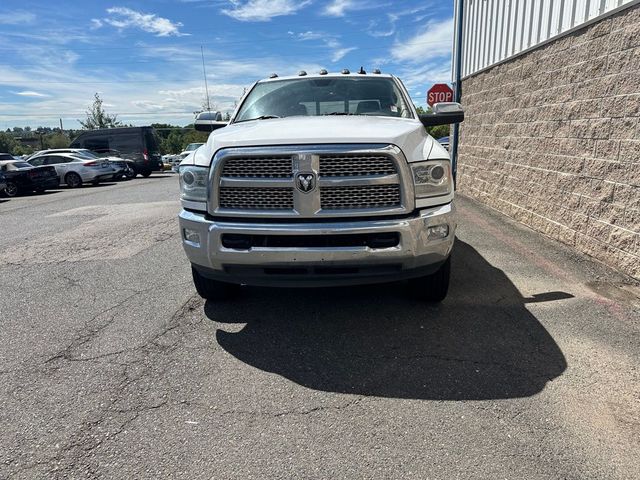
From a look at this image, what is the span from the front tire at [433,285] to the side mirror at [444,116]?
1.60 metres

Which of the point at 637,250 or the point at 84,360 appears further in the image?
the point at 637,250

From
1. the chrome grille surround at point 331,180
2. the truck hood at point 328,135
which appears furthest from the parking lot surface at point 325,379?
the truck hood at point 328,135

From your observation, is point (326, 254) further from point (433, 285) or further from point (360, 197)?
point (433, 285)

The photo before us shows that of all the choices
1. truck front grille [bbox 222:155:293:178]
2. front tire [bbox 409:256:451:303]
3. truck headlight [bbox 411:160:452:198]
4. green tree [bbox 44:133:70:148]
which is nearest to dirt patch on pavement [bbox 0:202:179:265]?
truck front grille [bbox 222:155:293:178]

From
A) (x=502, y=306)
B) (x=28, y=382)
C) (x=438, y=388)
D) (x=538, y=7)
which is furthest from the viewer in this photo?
(x=538, y=7)

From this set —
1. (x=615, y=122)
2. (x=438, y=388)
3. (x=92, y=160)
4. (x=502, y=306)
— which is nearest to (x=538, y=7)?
(x=615, y=122)

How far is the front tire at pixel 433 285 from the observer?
3722 millimetres

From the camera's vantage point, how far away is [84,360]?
3.22 meters

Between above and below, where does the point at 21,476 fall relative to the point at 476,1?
below

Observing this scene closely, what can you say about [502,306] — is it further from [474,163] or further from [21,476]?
[474,163]

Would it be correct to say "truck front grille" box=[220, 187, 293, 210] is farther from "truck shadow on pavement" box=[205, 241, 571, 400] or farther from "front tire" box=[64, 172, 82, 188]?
"front tire" box=[64, 172, 82, 188]

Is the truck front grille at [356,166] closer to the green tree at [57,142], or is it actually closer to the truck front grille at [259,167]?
the truck front grille at [259,167]

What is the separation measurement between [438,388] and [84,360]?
243cm

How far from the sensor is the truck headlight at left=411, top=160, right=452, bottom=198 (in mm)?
3215
